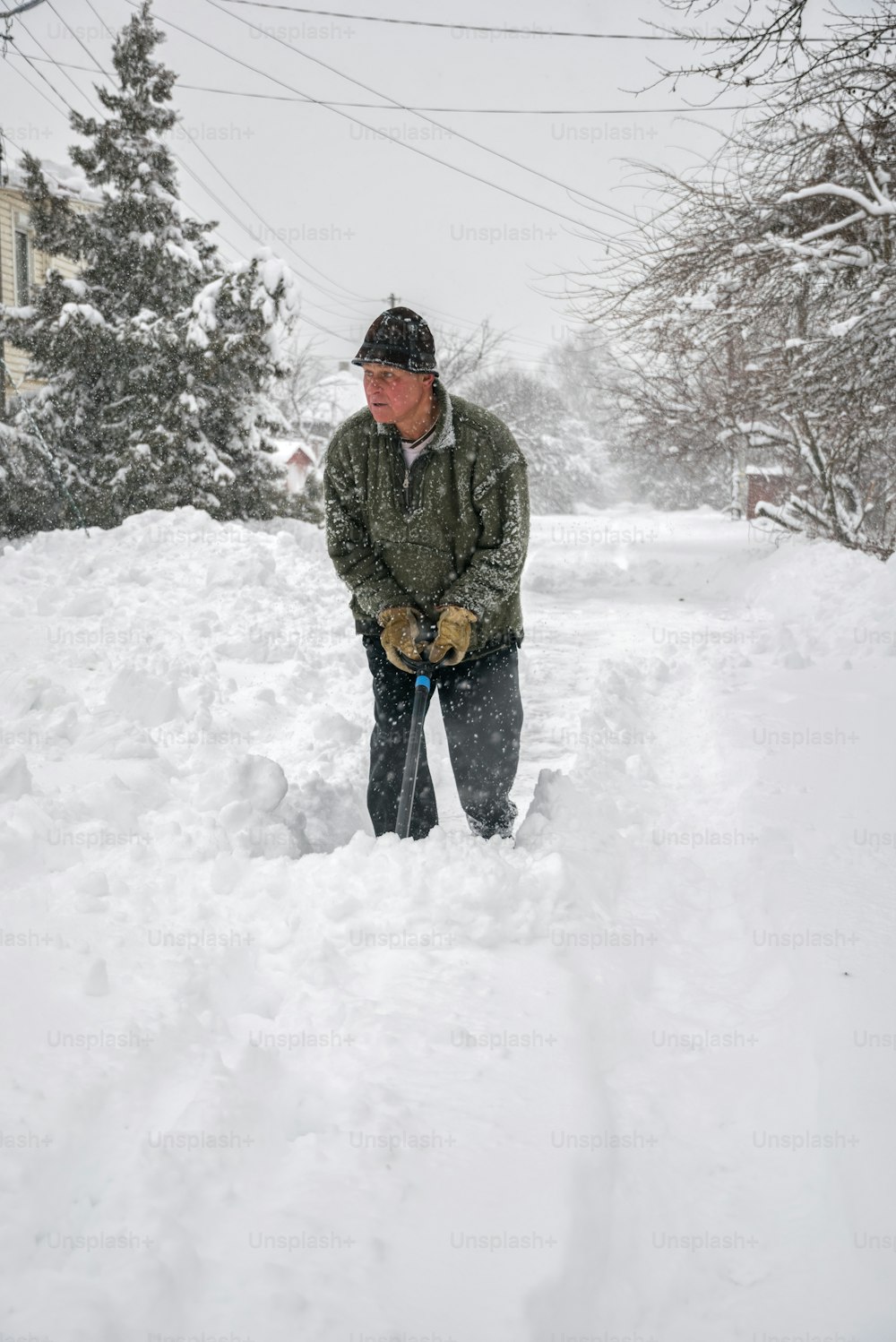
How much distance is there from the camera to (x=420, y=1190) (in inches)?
66.9

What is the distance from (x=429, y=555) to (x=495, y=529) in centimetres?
24

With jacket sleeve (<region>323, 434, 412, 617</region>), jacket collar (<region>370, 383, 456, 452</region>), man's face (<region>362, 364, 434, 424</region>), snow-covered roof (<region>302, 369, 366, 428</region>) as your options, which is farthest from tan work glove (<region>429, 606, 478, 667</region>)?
snow-covered roof (<region>302, 369, 366, 428</region>)

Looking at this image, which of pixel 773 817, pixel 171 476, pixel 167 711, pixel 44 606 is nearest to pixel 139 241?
pixel 171 476

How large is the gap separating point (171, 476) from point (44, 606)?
7.69m

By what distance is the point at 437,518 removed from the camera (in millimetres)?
3020

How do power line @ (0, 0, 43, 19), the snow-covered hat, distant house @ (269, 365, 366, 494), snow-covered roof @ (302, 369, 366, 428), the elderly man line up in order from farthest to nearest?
snow-covered roof @ (302, 369, 366, 428) → distant house @ (269, 365, 366, 494) → power line @ (0, 0, 43, 19) → the elderly man → the snow-covered hat

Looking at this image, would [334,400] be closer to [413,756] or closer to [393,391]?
[393,391]

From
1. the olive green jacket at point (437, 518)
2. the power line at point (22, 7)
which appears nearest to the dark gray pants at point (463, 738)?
the olive green jacket at point (437, 518)

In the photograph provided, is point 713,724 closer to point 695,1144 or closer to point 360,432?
point 360,432

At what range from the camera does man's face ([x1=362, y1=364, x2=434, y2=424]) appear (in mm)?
2783

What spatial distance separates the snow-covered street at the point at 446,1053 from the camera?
1.55 metres

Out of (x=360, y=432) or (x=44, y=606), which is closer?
(x=360, y=432)

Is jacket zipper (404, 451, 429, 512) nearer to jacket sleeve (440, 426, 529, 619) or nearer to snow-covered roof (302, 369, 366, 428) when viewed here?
jacket sleeve (440, 426, 529, 619)

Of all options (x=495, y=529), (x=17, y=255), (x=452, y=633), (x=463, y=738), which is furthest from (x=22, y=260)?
(x=452, y=633)
